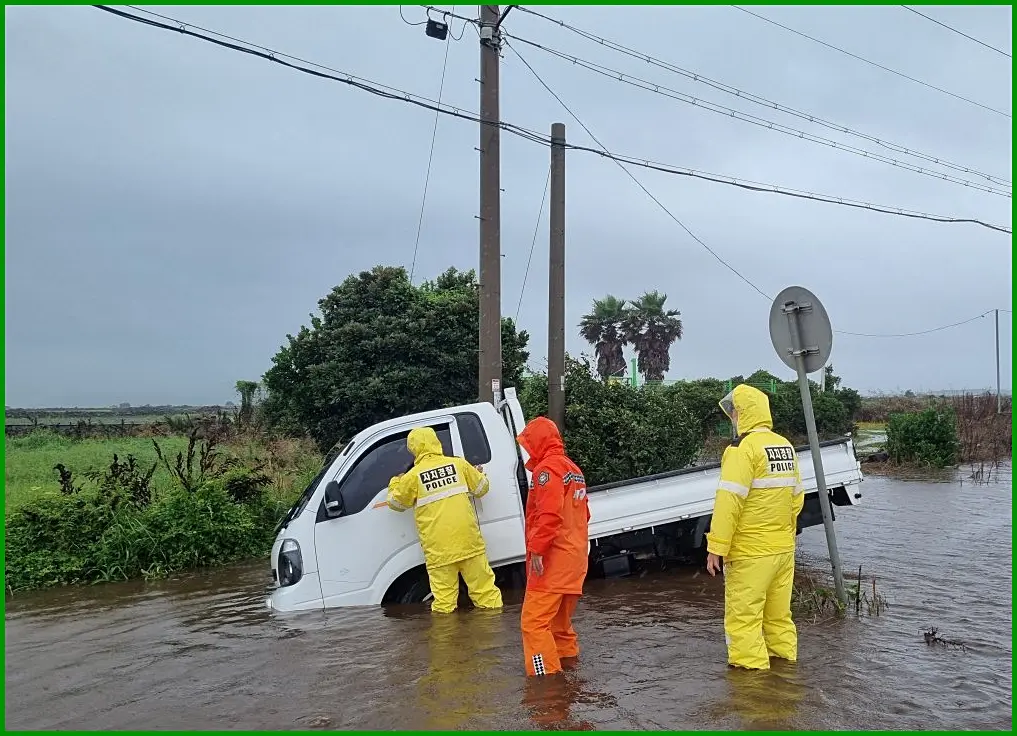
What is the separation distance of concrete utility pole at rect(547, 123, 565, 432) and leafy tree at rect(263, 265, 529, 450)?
5.21 m

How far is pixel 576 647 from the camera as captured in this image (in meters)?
5.67

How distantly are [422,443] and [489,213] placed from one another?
3.86 meters

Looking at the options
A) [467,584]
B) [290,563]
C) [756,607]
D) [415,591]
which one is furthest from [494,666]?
[290,563]

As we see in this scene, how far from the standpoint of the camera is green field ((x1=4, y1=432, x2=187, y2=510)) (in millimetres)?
11466

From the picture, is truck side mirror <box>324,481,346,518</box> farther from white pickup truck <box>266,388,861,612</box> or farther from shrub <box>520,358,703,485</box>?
shrub <box>520,358,703,485</box>

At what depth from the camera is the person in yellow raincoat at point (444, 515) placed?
6.55 meters

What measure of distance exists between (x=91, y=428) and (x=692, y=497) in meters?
26.0

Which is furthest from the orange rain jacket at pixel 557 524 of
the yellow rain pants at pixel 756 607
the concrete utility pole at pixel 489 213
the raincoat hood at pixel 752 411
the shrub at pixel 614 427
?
the shrub at pixel 614 427

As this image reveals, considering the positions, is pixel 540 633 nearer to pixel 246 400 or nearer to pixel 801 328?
pixel 801 328

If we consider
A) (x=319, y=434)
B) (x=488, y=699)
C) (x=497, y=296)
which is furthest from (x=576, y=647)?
(x=319, y=434)

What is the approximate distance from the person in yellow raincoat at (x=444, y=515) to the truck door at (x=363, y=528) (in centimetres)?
25

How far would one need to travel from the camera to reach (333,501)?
6.74 metres

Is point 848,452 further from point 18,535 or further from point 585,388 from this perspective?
point 18,535

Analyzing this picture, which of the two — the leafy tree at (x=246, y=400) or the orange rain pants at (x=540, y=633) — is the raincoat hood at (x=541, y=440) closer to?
the orange rain pants at (x=540, y=633)
